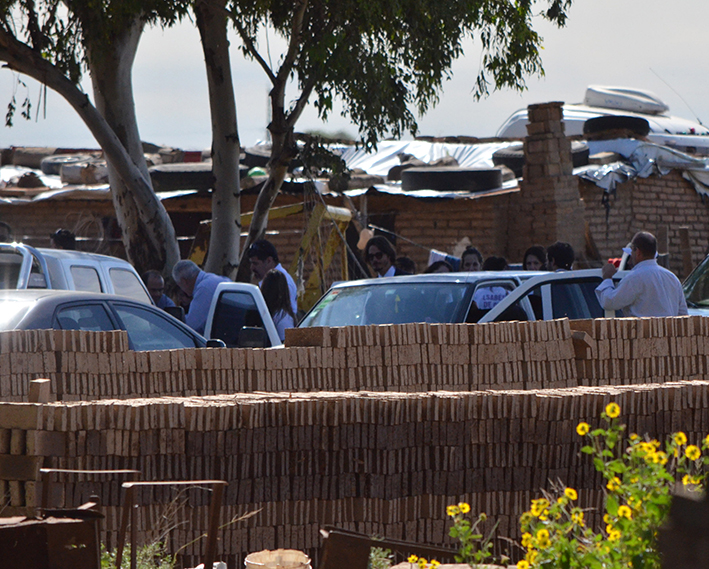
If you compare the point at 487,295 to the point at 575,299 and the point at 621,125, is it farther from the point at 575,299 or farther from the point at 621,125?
the point at 621,125

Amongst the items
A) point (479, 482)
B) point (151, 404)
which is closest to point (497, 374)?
point (479, 482)

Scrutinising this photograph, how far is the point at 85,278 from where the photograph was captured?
9.34m

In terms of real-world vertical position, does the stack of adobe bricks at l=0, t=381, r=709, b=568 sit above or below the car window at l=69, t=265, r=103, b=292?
below

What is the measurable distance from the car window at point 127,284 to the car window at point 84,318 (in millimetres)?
2658

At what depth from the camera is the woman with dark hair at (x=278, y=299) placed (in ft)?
30.5

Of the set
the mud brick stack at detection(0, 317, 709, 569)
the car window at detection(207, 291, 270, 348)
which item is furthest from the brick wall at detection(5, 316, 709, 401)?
the car window at detection(207, 291, 270, 348)

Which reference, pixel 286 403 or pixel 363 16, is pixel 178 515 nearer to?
pixel 286 403

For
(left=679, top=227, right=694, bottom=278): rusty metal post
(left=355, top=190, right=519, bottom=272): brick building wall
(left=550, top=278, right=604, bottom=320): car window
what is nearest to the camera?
(left=550, top=278, right=604, bottom=320): car window

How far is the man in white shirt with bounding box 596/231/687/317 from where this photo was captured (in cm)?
859

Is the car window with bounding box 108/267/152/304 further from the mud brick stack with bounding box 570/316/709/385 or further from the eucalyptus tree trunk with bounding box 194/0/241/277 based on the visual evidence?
the mud brick stack with bounding box 570/316/709/385

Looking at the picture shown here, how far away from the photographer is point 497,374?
631cm

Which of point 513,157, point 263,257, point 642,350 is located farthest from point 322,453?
point 513,157

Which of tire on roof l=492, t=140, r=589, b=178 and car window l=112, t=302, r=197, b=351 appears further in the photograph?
tire on roof l=492, t=140, r=589, b=178

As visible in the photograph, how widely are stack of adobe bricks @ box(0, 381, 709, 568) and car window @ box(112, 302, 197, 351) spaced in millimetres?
2978
